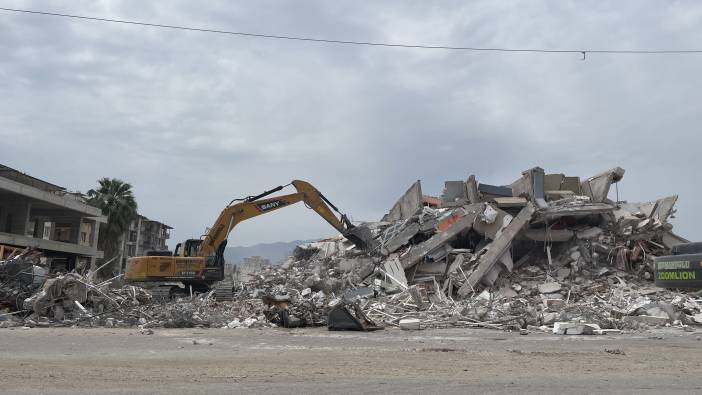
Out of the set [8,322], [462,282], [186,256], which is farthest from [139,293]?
[462,282]

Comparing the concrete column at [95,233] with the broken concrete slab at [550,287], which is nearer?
the broken concrete slab at [550,287]

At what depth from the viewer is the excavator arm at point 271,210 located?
20.8 metres

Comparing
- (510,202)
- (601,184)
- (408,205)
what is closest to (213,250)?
(408,205)

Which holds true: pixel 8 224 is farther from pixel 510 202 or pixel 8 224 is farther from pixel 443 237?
pixel 510 202

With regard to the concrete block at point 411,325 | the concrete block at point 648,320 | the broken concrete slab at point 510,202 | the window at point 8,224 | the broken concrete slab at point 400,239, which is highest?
the broken concrete slab at point 510,202

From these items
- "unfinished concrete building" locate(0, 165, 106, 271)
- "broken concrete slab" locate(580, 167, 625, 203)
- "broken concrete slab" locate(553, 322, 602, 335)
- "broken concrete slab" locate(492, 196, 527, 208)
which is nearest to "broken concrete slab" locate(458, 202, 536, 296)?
"broken concrete slab" locate(492, 196, 527, 208)

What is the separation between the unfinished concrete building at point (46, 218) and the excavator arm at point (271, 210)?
12703 mm

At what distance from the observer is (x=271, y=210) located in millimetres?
21328

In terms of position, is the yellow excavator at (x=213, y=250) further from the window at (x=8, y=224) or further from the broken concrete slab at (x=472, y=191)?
the window at (x=8, y=224)

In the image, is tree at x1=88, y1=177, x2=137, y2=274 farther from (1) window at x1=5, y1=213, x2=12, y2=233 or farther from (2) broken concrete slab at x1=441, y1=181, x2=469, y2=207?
(2) broken concrete slab at x1=441, y1=181, x2=469, y2=207

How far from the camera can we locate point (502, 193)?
24344mm

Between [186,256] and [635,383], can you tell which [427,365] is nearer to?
[635,383]

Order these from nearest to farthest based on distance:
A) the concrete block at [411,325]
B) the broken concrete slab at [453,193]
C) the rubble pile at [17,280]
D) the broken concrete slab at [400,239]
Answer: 1. the concrete block at [411,325]
2. the rubble pile at [17,280]
3. the broken concrete slab at [400,239]
4. the broken concrete slab at [453,193]

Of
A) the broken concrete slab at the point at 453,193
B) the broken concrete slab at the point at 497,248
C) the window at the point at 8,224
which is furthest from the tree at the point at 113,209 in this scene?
the broken concrete slab at the point at 497,248
